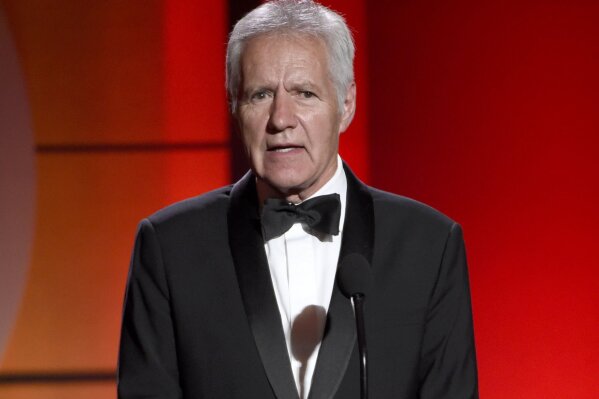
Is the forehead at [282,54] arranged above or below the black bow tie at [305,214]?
above

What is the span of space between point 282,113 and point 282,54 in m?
0.11

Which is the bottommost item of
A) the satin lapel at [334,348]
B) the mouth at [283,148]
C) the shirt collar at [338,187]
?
the satin lapel at [334,348]

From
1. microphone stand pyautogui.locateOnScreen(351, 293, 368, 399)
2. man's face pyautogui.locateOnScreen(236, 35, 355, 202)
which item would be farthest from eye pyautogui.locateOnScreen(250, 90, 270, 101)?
microphone stand pyautogui.locateOnScreen(351, 293, 368, 399)

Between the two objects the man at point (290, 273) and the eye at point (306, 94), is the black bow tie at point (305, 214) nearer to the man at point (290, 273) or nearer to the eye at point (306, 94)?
the man at point (290, 273)

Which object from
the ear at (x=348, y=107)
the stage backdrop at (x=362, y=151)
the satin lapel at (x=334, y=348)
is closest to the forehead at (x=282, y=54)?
the ear at (x=348, y=107)

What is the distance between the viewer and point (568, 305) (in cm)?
262

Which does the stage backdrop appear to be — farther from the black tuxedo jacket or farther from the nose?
the nose

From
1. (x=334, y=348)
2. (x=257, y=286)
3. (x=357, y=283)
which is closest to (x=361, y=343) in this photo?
(x=357, y=283)

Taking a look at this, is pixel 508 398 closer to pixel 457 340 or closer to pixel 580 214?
pixel 580 214

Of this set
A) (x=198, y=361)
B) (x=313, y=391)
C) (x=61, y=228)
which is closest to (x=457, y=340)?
(x=313, y=391)

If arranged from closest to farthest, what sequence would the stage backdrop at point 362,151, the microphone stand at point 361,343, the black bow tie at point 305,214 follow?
the microphone stand at point 361,343
the black bow tie at point 305,214
the stage backdrop at point 362,151

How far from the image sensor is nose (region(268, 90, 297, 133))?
5.46 ft

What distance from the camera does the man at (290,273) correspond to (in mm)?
1680

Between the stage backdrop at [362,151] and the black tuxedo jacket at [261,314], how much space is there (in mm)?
837
